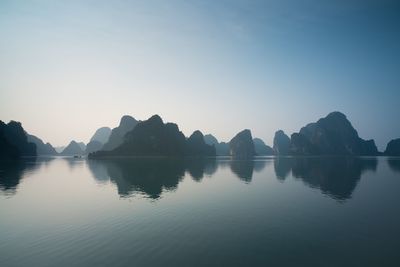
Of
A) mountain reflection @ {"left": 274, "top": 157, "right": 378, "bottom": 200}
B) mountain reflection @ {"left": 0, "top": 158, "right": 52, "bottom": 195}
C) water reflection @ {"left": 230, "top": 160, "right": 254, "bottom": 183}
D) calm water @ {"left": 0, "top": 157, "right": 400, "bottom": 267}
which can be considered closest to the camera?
calm water @ {"left": 0, "top": 157, "right": 400, "bottom": 267}

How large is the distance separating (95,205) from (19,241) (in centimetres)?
1514

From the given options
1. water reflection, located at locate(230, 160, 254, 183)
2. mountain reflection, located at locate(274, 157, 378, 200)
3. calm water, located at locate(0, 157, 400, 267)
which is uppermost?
calm water, located at locate(0, 157, 400, 267)

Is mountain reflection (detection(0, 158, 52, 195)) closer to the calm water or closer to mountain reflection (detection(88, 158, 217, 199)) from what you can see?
the calm water

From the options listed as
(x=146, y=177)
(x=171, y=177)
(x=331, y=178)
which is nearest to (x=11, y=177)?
(x=146, y=177)

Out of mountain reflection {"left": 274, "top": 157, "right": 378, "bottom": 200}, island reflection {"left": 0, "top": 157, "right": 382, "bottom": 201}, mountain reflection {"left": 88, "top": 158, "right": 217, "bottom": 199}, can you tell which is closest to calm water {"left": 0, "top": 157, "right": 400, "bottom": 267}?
mountain reflection {"left": 274, "top": 157, "right": 378, "bottom": 200}

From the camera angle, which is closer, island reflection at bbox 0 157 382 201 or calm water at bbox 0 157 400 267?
calm water at bbox 0 157 400 267

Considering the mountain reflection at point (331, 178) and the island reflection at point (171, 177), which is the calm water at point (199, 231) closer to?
the mountain reflection at point (331, 178)

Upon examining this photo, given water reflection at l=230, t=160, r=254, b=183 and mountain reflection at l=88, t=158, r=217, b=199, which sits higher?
mountain reflection at l=88, t=158, r=217, b=199

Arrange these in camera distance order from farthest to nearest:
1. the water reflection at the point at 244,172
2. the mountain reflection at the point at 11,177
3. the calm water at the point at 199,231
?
the water reflection at the point at 244,172 < the mountain reflection at the point at 11,177 < the calm water at the point at 199,231

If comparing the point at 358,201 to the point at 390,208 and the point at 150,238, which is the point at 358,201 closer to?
the point at 390,208

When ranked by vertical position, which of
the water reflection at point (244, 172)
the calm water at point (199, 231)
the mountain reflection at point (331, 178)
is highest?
the calm water at point (199, 231)

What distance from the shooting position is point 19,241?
20953 mm

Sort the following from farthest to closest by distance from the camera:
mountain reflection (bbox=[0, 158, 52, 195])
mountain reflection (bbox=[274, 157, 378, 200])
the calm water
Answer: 1. mountain reflection (bbox=[0, 158, 52, 195])
2. mountain reflection (bbox=[274, 157, 378, 200])
3. the calm water

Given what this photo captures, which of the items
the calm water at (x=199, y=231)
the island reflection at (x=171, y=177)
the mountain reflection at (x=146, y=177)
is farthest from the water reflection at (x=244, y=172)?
the calm water at (x=199, y=231)
